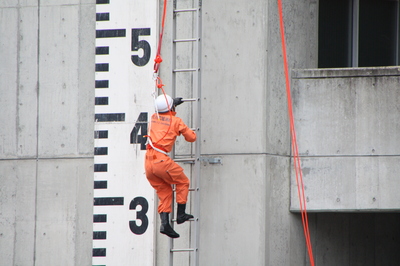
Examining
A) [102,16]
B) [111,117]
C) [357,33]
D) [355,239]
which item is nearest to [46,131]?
[111,117]

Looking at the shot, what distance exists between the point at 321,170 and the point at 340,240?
145 cm

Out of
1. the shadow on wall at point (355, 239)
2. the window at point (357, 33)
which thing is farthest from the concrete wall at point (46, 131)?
the window at point (357, 33)

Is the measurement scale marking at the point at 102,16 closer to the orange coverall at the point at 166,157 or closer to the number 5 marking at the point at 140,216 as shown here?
the orange coverall at the point at 166,157

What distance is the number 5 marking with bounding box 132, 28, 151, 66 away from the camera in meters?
9.72

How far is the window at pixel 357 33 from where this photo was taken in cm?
1047

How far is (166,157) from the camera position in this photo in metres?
8.69

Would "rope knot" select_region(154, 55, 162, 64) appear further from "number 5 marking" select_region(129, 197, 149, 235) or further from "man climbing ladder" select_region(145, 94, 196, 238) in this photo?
"number 5 marking" select_region(129, 197, 149, 235)

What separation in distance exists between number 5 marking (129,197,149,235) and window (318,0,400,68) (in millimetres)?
3008

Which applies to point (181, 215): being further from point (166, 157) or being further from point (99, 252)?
point (99, 252)

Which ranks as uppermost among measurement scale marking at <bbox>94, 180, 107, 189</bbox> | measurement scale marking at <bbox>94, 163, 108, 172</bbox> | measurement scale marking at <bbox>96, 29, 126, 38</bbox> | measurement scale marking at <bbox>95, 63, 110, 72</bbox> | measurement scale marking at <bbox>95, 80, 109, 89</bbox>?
measurement scale marking at <bbox>96, 29, 126, 38</bbox>

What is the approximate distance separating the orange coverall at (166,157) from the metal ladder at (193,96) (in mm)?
379

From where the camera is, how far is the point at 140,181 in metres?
9.56

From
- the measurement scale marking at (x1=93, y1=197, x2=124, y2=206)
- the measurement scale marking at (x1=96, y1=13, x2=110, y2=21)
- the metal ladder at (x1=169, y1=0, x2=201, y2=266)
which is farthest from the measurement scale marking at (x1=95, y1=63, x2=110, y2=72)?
the measurement scale marking at (x1=93, y1=197, x2=124, y2=206)

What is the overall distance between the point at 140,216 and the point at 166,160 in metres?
1.20
